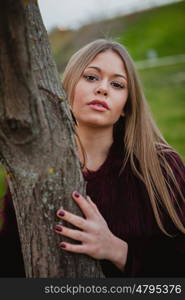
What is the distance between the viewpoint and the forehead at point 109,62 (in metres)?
2.53

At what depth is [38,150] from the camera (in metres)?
1.72

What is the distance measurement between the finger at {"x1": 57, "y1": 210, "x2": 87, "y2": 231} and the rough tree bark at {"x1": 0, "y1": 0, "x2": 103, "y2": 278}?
0.03 meters

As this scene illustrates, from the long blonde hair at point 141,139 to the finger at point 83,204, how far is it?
577 millimetres

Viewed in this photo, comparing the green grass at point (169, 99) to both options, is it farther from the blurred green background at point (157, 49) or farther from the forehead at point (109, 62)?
the forehead at point (109, 62)

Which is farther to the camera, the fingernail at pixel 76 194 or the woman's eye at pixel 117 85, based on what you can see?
the woman's eye at pixel 117 85

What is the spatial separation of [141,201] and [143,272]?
0.41 metres

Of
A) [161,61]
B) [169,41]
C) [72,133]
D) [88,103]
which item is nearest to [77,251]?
[72,133]

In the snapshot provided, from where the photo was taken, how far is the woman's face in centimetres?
246

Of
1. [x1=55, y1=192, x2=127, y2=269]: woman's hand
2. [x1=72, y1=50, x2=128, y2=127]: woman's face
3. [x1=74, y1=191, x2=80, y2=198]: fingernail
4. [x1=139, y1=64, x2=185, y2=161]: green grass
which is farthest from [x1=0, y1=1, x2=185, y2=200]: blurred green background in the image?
[x1=74, y1=191, x2=80, y2=198]: fingernail

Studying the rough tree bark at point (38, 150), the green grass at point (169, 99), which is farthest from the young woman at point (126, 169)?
the green grass at point (169, 99)

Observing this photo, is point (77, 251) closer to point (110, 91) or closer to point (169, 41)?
point (110, 91)

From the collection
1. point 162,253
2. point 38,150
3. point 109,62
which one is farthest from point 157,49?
point 38,150

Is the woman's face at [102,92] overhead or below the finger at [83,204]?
overhead

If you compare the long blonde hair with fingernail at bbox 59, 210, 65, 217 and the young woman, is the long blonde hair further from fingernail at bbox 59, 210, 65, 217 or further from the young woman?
fingernail at bbox 59, 210, 65, 217
